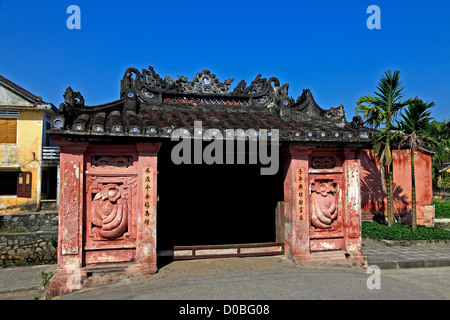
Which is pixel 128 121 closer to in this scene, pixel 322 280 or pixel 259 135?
pixel 259 135

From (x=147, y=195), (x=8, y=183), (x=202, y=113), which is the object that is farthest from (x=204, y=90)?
(x=8, y=183)

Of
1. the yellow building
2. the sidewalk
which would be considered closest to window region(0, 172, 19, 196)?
the yellow building

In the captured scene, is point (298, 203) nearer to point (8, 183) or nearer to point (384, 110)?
point (384, 110)

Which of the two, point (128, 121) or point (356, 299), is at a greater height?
point (128, 121)

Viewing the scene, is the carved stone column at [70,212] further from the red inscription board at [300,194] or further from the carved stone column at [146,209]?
the red inscription board at [300,194]

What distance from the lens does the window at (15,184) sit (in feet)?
64.8

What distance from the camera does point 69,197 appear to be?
7117mm

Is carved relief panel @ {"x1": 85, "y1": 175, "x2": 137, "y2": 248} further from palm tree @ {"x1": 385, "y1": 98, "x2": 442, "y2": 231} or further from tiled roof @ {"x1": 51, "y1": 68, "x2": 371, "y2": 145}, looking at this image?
palm tree @ {"x1": 385, "y1": 98, "x2": 442, "y2": 231}

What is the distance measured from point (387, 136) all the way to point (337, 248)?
26.4ft

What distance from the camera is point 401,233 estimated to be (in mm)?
13703
